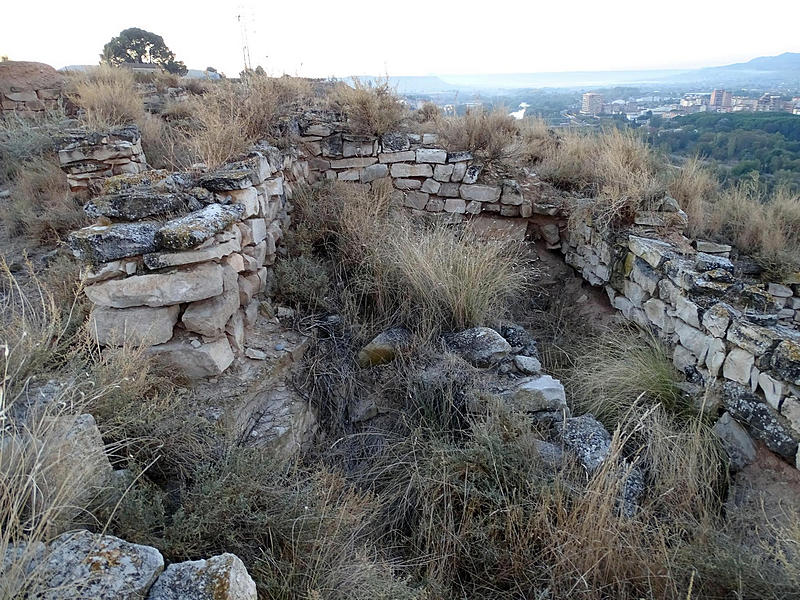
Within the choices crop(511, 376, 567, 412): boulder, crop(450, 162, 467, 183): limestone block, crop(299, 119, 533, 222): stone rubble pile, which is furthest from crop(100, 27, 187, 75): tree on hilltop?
crop(511, 376, 567, 412): boulder

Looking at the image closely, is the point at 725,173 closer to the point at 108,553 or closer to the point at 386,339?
the point at 386,339

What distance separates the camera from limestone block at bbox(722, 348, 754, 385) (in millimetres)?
2969

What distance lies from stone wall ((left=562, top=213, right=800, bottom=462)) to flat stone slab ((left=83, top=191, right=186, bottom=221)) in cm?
368

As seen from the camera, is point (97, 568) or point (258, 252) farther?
point (258, 252)

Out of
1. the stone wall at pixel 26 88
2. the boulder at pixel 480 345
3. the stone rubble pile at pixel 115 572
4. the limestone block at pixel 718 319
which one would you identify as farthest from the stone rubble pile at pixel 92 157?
the limestone block at pixel 718 319

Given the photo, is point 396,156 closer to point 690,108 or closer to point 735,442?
point 735,442

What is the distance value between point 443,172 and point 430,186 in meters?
0.23

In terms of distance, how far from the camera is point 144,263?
114 inches

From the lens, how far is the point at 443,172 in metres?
5.61

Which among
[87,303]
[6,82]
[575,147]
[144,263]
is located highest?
[6,82]

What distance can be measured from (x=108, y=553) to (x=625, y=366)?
3243 millimetres

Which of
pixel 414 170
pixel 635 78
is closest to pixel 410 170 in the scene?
pixel 414 170

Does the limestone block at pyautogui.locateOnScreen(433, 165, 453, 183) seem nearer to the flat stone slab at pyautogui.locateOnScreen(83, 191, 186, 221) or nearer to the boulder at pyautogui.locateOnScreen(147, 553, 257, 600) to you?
the flat stone slab at pyautogui.locateOnScreen(83, 191, 186, 221)

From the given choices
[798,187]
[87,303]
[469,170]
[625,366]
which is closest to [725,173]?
[798,187]
